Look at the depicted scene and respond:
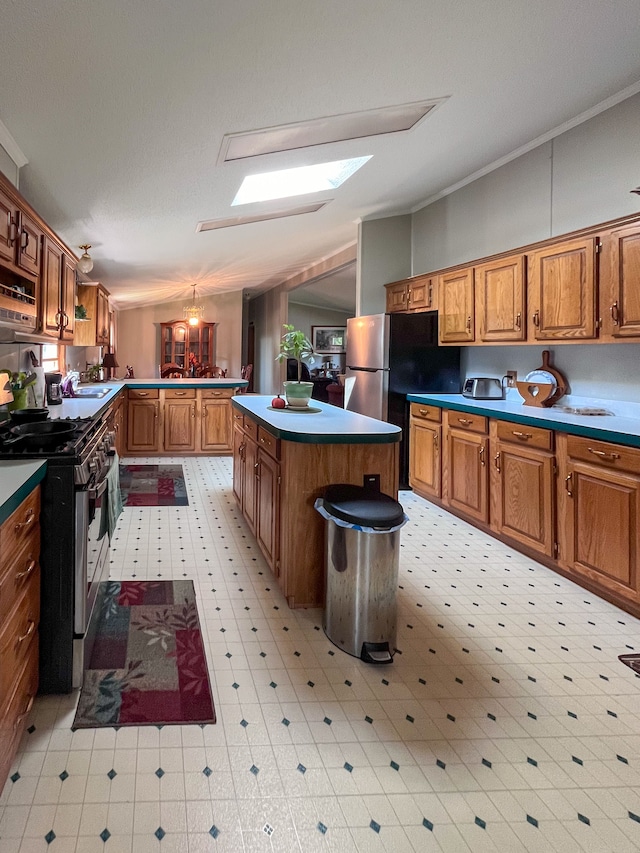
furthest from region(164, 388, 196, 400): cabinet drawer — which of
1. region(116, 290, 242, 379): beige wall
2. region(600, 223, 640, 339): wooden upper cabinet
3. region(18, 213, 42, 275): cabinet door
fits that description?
region(600, 223, 640, 339): wooden upper cabinet

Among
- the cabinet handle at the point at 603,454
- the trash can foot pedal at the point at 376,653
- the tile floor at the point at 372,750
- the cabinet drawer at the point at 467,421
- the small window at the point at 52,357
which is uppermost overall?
the small window at the point at 52,357

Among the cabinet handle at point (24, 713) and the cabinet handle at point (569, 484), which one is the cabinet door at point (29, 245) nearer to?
the cabinet handle at point (24, 713)

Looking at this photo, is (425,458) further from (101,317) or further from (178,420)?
(101,317)

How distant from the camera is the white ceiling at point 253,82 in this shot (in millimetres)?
1830

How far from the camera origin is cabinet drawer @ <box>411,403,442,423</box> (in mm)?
4320

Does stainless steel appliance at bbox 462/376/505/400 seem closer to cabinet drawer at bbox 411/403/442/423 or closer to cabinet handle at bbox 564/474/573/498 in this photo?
cabinet drawer at bbox 411/403/442/423

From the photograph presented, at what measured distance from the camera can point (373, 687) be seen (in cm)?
192

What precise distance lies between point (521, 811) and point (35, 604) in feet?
5.10

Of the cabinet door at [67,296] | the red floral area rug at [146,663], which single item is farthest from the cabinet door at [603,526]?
the cabinet door at [67,296]

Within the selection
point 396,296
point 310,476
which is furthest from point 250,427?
point 396,296

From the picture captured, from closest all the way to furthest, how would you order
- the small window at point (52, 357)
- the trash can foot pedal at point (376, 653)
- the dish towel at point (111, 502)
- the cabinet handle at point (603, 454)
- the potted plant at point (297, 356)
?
the trash can foot pedal at point (376, 653), the dish towel at point (111, 502), the cabinet handle at point (603, 454), the potted plant at point (297, 356), the small window at point (52, 357)

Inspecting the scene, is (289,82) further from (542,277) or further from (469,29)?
(542,277)

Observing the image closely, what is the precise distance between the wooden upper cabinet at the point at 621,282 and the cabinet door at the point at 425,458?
164 cm

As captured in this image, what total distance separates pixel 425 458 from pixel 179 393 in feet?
10.8
